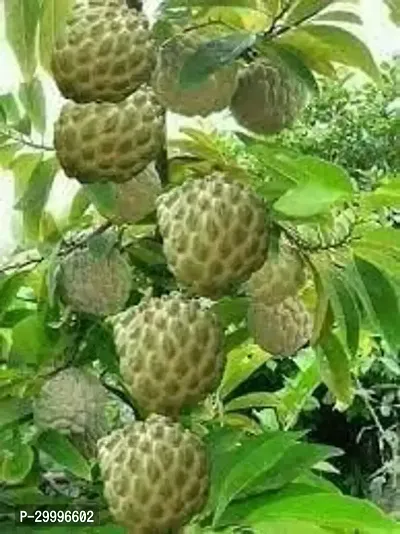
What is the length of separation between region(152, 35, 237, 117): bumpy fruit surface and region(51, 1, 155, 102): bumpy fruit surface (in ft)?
0.22

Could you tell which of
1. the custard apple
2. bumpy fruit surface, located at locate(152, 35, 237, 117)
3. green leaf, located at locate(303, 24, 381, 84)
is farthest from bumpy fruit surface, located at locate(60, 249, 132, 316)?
green leaf, located at locate(303, 24, 381, 84)

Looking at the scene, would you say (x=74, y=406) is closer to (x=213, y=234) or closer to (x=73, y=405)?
(x=73, y=405)

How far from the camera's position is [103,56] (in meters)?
0.95

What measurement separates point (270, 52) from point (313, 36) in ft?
0.20

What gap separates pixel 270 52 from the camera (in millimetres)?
1154

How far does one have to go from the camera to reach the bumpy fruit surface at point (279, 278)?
108 cm

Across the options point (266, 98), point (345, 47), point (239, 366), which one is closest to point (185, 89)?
point (266, 98)

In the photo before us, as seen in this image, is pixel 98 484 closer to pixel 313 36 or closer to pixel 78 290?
pixel 78 290

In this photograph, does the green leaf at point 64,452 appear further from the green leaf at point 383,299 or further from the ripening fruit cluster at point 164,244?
the green leaf at point 383,299

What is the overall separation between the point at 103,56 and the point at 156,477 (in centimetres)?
27

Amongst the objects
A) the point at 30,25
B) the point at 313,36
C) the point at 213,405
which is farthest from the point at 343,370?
the point at 30,25

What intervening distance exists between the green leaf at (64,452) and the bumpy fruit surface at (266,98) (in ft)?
0.95

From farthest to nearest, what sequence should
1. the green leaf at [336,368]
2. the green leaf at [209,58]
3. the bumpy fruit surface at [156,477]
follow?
the green leaf at [336,368] < the green leaf at [209,58] < the bumpy fruit surface at [156,477]

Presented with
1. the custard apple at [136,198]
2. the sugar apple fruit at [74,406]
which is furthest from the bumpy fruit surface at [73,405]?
the custard apple at [136,198]
